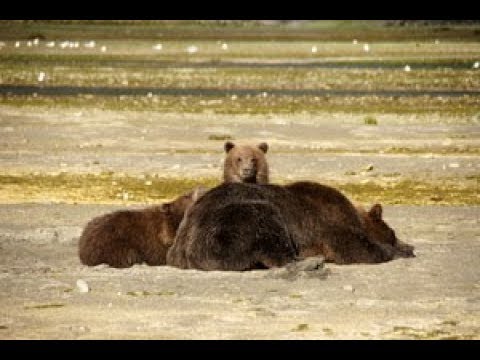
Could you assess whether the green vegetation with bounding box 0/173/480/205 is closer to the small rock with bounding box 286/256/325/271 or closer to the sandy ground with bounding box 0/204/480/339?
the sandy ground with bounding box 0/204/480/339

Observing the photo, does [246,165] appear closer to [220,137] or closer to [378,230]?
[378,230]

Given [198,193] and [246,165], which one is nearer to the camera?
[198,193]

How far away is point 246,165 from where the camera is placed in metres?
12.7

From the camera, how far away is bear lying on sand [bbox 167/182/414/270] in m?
11.5

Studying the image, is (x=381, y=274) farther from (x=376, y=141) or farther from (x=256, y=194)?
(x=376, y=141)

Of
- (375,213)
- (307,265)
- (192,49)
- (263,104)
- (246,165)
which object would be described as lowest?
(307,265)

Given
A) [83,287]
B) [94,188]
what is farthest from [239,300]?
[94,188]

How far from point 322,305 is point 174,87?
36.0 meters

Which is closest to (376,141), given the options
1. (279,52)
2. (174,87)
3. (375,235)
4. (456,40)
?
(375,235)

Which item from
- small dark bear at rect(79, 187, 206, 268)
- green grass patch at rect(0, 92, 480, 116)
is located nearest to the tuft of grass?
green grass patch at rect(0, 92, 480, 116)

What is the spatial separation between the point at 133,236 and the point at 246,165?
1.46m

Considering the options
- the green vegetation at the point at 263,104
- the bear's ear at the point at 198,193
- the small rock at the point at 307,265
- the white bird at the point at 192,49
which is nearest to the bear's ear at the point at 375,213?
the small rock at the point at 307,265

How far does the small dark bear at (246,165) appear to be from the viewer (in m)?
12.7

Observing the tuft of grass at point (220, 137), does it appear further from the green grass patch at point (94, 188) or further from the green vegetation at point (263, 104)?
the green vegetation at point (263, 104)
